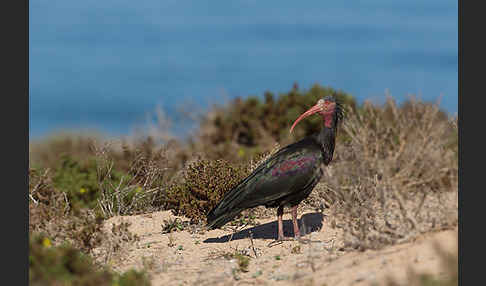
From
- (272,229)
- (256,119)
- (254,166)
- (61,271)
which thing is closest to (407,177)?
(272,229)

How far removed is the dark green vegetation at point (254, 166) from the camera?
7207mm

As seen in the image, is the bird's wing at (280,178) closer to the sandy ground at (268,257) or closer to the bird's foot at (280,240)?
the sandy ground at (268,257)

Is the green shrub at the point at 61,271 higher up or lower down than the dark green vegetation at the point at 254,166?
lower down

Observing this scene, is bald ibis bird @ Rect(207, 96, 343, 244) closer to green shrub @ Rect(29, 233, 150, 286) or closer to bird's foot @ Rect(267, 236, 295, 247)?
bird's foot @ Rect(267, 236, 295, 247)

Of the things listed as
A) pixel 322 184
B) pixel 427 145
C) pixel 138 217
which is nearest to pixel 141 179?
pixel 138 217

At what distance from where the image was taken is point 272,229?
1025 cm

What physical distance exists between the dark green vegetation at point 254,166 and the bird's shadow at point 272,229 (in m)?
0.38

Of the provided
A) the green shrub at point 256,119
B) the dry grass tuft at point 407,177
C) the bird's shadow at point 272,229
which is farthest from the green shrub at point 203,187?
the green shrub at point 256,119

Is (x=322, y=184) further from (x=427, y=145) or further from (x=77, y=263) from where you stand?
(x=77, y=263)

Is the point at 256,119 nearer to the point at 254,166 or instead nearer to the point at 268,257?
the point at 254,166

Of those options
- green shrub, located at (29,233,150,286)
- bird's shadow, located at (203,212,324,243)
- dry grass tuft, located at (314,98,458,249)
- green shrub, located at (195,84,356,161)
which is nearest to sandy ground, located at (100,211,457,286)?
bird's shadow, located at (203,212,324,243)

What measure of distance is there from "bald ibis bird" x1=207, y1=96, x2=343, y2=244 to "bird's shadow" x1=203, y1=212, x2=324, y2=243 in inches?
23.7

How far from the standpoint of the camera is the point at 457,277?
5.68m

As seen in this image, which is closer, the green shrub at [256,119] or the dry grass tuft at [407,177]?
the dry grass tuft at [407,177]
